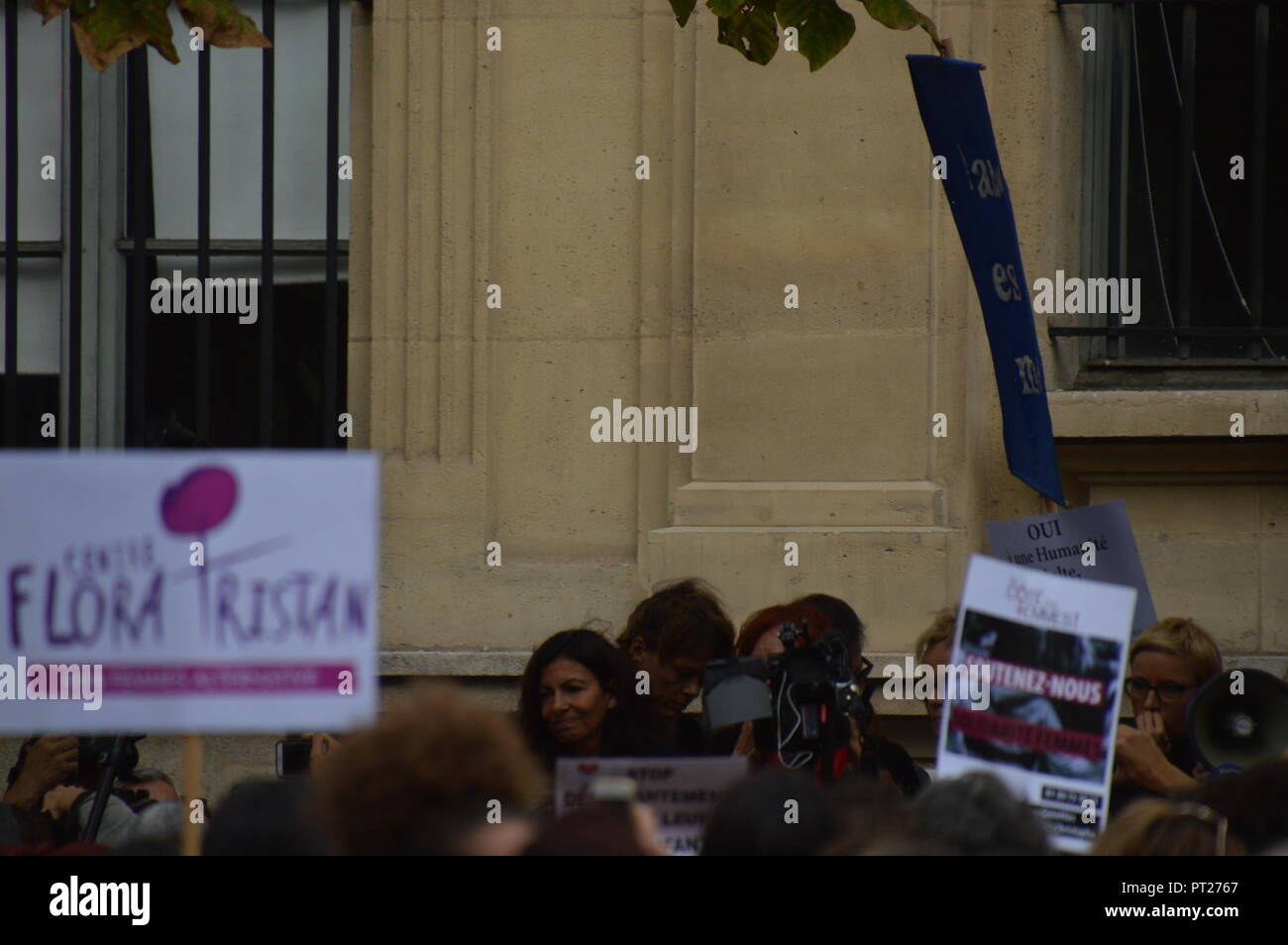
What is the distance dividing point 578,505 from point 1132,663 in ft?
8.64

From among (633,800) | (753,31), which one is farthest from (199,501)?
(753,31)

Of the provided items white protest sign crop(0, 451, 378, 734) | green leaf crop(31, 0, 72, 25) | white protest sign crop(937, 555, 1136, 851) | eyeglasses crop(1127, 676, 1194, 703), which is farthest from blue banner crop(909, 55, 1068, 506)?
white protest sign crop(0, 451, 378, 734)

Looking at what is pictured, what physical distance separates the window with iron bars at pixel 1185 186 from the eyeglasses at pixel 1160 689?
223cm

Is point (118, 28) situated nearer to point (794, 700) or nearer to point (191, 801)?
point (191, 801)

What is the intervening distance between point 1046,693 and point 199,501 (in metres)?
1.87

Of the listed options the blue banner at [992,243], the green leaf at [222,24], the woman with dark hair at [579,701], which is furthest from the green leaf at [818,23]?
the woman with dark hair at [579,701]

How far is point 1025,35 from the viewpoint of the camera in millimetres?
7078

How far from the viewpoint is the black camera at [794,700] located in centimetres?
477

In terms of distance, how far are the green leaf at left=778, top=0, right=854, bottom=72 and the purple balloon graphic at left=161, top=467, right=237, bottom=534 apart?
225 cm

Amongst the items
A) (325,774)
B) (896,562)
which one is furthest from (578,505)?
(325,774)

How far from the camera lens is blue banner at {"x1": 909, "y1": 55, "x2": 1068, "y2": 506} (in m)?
5.78

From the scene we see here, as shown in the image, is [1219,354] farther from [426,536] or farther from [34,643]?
[34,643]

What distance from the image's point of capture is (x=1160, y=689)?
510cm
